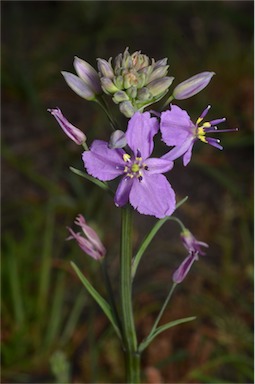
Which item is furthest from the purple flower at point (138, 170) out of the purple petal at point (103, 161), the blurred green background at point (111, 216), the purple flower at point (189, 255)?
the blurred green background at point (111, 216)

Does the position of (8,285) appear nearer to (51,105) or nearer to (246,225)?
(246,225)

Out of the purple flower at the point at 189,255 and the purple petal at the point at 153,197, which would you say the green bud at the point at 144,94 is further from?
the purple flower at the point at 189,255

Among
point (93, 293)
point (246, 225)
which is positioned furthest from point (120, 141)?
point (246, 225)

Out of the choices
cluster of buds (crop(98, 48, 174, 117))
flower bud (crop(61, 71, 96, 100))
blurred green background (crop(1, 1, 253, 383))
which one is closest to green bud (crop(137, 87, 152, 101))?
cluster of buds (crop(98, 48, 174, 117))

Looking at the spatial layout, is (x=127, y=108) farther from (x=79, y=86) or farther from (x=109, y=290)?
(x=109, y=290)

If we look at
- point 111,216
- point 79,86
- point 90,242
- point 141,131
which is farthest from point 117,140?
point 111,216

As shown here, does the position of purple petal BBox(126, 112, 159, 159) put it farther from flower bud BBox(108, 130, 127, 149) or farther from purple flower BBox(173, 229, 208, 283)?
purple flower BBox(173, 229, 208, 283)

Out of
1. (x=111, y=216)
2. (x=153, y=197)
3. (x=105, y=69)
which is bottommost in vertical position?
(x=111, y=216)
